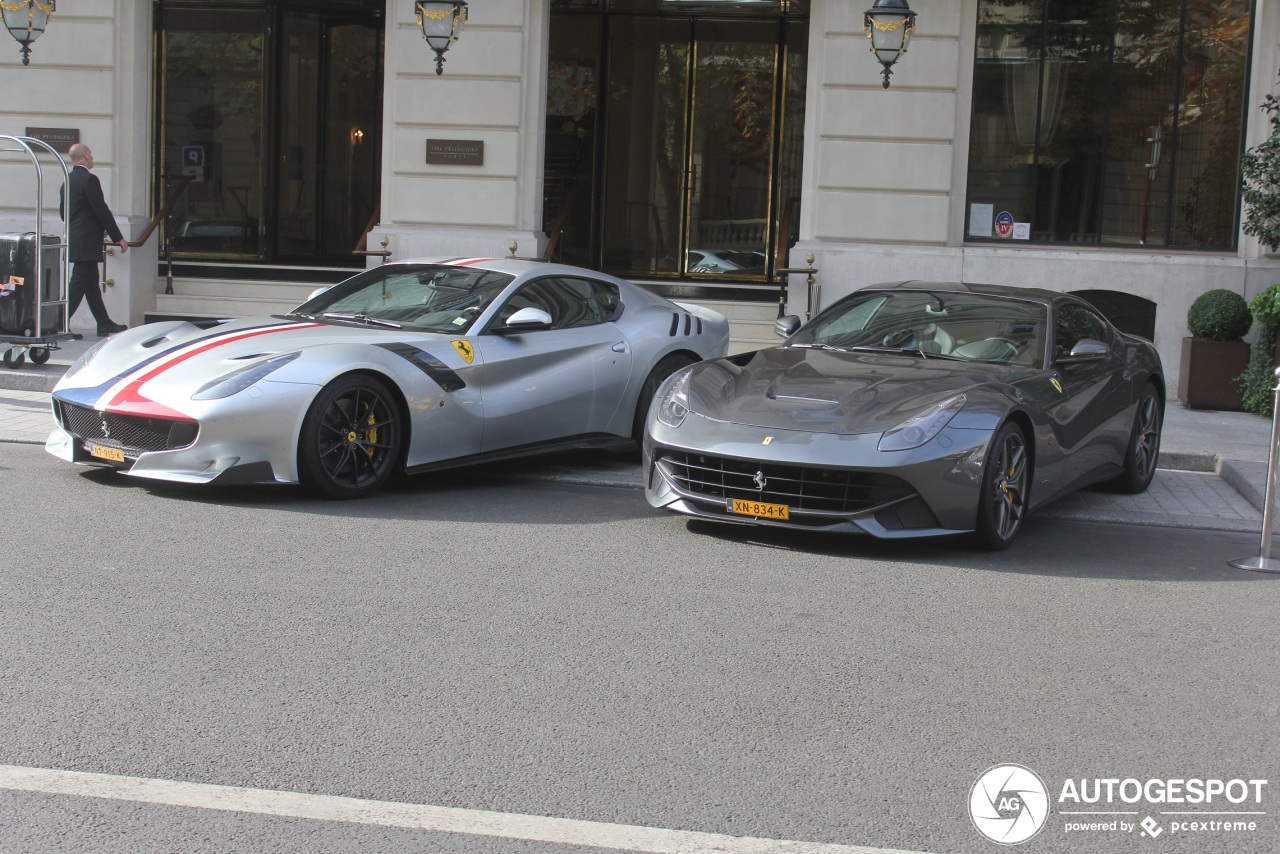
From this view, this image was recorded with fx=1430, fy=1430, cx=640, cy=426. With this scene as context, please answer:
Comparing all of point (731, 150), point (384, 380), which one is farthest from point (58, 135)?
point (384, 380)

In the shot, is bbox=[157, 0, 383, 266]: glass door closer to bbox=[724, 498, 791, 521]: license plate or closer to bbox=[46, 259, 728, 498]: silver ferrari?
bbox=[46, 259, 728, 498]: silver ferrari

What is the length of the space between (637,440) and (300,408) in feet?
9.00

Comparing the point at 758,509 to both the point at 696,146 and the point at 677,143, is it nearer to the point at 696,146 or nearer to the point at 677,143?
the point at 696,146

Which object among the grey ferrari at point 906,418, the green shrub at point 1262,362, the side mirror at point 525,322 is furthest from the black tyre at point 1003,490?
the green shrub at point 1262,362

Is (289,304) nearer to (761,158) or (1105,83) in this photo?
(761,158)

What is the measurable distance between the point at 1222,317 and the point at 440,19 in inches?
336

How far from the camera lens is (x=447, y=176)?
53.6 feet

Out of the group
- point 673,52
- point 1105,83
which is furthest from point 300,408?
point 673,52

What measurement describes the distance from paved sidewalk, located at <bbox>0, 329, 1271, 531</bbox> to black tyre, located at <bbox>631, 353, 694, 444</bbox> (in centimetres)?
28

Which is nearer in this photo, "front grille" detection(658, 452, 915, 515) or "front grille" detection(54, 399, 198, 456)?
"front grille" detection(658, 452, 915, 515)

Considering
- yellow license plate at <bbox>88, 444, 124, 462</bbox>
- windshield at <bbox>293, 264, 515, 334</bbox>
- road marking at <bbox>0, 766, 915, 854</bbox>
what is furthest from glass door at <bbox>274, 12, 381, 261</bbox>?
road marking at <bbox>0, 766, 915, 854</bbox>

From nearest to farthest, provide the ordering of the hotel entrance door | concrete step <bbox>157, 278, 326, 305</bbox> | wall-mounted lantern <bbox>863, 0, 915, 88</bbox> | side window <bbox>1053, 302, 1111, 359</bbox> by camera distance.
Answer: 1. side window <bbox>1053, 302, 1111, 359</bbox>
2. wall-mounted lantern <bbox>863, 0, 915, 88</bbox>
3. concrete step <bbox>157, 278, 326, 305</bbox>
4. the hotel entrance door

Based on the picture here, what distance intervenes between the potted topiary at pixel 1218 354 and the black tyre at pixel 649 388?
6801 mm

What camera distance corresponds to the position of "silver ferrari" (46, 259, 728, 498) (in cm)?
751
